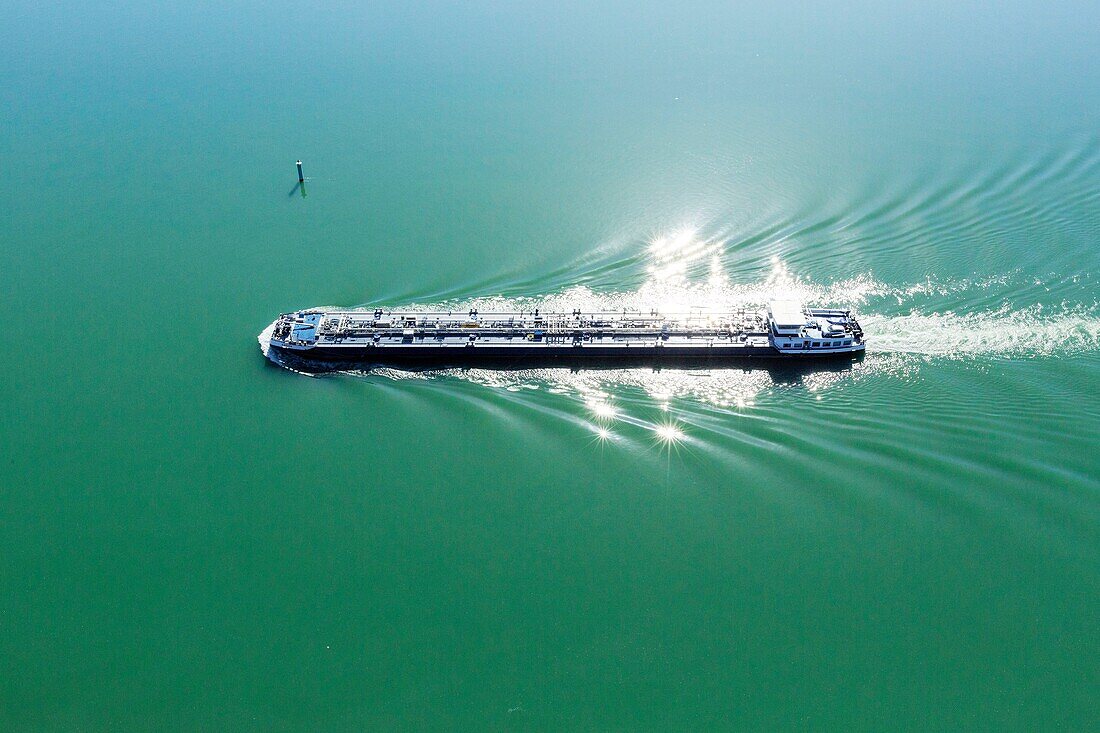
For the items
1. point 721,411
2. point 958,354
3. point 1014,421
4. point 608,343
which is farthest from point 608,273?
point 1014,421

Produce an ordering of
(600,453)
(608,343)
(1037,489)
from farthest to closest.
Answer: (608,343), (600,453), (1037,489)

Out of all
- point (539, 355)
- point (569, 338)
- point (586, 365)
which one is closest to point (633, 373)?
point (586, 365)

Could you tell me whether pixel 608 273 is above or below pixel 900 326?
above

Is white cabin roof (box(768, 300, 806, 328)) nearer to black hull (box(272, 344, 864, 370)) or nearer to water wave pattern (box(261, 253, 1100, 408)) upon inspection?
black hull (box(272, 344, 864, 370))

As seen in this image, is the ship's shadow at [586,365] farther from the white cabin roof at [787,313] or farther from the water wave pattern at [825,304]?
the white cabin roof at [787,313]

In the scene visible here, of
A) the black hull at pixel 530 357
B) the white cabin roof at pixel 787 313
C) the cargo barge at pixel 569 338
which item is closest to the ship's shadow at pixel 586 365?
the black hull at pixel 530 357

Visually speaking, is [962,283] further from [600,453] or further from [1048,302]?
[600,453]

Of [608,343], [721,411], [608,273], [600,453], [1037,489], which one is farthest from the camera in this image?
[608,273]
